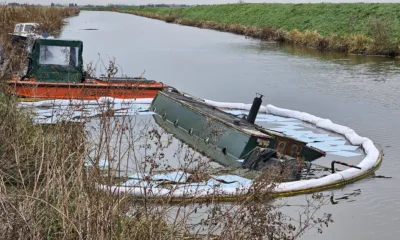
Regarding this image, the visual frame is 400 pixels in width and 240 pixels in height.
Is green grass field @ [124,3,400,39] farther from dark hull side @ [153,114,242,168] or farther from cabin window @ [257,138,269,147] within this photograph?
cabin window @ [257,138,269,147]

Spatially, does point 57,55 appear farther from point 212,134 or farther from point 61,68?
point 212,134

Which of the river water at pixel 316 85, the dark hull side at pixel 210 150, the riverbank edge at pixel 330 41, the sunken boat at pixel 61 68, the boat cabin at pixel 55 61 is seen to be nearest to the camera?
the river water at pixel 316 85

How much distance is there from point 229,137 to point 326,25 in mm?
33786

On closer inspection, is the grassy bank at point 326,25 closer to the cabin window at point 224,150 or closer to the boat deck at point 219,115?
the boat deck at point 219,115

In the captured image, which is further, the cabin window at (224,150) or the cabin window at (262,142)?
the cabin window at (224,150)

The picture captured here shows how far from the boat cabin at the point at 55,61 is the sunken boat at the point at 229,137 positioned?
3.76 meters

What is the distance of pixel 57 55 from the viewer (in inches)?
634

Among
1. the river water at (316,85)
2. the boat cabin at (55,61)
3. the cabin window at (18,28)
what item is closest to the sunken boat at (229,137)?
the river water at (316,85)

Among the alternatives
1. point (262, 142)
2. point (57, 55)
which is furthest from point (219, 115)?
point (57, 55)

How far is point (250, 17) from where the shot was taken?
198 feet

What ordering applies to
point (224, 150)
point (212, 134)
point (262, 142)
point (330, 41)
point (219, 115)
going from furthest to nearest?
point (330, 41)
point (219, 115)
point (224, 150)
point (262, 142)
point (212, 134)

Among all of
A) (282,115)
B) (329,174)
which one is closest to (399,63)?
(282,115)

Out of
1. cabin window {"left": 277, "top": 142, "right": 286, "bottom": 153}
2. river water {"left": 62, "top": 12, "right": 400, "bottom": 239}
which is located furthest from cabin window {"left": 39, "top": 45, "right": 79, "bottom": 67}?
cabin window {"left": 277, "top": 142, "right": 286, "bottom": 153}

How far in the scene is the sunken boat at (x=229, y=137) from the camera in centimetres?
1010
